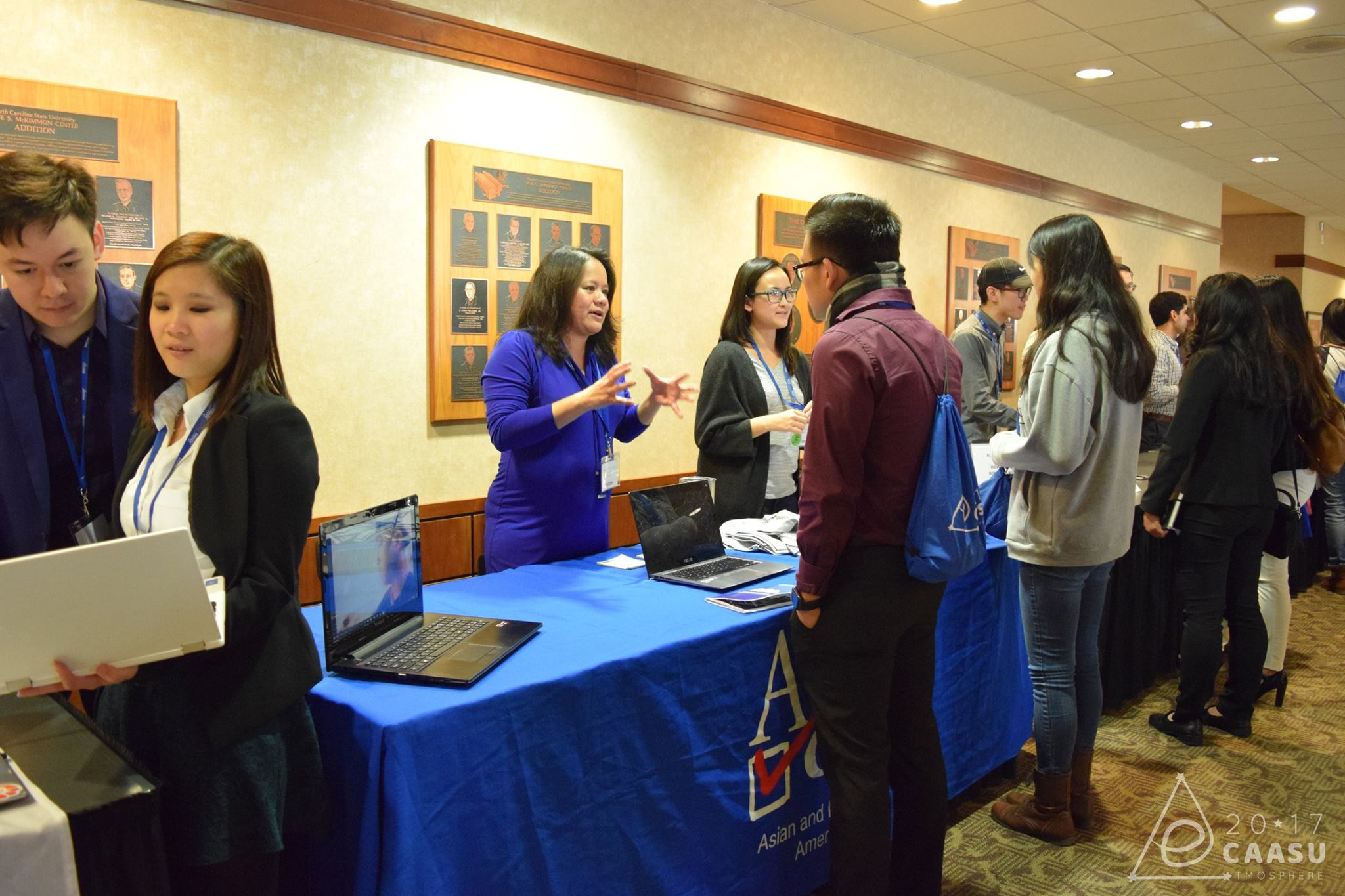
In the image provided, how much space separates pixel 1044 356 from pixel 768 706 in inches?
45.3

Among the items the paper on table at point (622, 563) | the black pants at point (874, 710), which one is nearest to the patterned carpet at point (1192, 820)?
the black pants at point (874, 710)

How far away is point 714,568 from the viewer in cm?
238

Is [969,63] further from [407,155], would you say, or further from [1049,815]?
[1049,815]

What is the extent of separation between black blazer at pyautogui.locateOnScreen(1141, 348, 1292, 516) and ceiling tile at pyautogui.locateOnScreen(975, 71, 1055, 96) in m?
3.14

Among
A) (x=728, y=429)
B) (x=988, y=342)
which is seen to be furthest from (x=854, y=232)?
(x=988, y=342)

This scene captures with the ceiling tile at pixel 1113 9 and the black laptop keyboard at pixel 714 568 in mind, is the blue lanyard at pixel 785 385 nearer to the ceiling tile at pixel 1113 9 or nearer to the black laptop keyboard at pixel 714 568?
the black laptop keyboard at pixel 714 568

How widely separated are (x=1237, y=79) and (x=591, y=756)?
5.91m

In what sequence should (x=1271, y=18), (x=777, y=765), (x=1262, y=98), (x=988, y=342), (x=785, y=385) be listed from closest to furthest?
1. (x=777, y=765)
2. (x=785, y=385)
3. (x=988, y=342)
4. (x=1271, y=18)
5. (x=1262, y=98)

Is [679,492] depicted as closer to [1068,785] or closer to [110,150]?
[1068,785]

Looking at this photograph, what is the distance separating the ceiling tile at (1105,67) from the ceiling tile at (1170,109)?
2.11 ft

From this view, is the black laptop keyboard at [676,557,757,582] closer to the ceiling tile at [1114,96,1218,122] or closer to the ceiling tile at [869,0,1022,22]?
the ceiling tile at [869,0,1022,22]

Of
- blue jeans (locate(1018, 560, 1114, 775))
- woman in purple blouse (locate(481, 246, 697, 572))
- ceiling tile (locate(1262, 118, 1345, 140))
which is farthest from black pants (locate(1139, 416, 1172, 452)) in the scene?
ceiling tile (locate(1262, 118, 1345, 140))

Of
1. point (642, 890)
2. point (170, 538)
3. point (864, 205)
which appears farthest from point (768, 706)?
point (170, 538)

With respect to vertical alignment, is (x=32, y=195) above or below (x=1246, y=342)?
above
